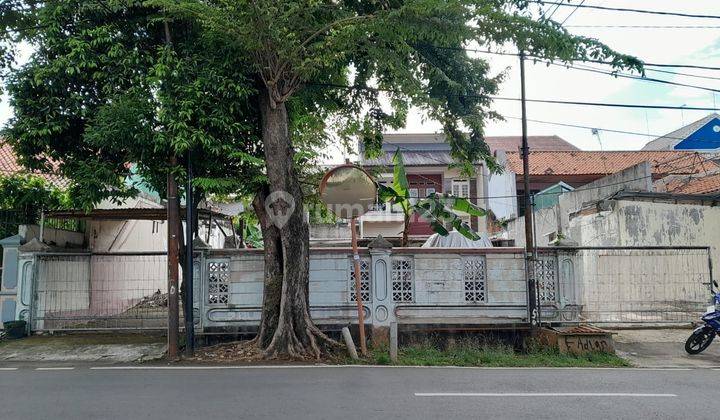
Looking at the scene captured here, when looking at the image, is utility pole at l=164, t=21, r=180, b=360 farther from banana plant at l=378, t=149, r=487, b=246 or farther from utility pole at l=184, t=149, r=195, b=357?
banana plant at l=378, t=149, r=487, b=246

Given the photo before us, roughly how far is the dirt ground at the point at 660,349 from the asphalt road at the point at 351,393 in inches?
31.7

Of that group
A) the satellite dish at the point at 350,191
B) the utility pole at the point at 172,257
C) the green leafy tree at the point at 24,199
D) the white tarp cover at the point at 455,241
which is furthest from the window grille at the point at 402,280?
the green leafy tree at the point at 24,199

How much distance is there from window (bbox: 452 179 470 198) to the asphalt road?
2211 cm

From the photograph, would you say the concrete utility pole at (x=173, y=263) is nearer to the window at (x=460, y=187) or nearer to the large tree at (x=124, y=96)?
the large tree at (x=124, y=96)

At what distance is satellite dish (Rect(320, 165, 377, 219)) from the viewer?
34.9 feet

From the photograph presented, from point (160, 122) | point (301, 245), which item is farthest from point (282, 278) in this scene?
point (160, 122)

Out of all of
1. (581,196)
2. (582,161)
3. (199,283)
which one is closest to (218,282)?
(199,283)

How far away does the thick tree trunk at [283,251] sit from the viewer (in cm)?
1012

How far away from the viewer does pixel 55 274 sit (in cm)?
1230

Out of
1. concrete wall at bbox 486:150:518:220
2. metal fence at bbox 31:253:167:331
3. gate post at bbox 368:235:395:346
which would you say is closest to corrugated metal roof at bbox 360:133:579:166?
concrete wall at bbox 486:150:518:220

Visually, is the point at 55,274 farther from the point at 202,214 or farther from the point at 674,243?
the point at 674,243

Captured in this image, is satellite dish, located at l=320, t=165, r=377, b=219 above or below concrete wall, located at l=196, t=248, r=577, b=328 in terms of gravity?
above

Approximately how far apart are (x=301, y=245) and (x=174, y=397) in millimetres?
4162

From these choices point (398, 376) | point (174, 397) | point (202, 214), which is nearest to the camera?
point (174, 397)
